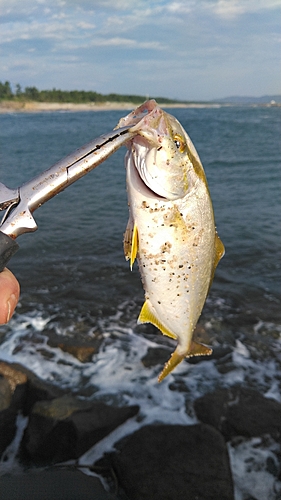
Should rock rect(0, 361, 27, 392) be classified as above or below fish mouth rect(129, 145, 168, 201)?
below

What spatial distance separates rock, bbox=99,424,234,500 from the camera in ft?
13.1

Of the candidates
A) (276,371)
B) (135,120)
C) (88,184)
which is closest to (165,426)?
(276,371)

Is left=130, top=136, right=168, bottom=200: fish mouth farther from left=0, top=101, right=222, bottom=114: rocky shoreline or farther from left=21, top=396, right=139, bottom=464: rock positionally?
left=0, top=101, right=222, bottom=114: rocky shoreline

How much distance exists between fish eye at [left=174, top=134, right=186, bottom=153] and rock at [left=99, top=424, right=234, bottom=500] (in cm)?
324

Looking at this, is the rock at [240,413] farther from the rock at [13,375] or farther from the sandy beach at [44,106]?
the sandy beach at [44,106]

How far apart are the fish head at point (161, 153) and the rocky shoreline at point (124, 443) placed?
298 centimetres

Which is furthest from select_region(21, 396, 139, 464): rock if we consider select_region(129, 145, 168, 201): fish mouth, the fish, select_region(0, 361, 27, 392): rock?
select_region(129, 145, 168, 201): fish mouth

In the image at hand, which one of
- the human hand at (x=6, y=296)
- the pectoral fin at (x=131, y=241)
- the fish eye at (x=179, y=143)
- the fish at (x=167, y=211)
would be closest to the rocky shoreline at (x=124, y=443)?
the fish at (x=167, y=211)

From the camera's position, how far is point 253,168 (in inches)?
878

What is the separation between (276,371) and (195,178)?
4.45 m

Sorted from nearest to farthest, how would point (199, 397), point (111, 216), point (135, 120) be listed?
point (135, 120)
point (199, 397)
point (111, 216)

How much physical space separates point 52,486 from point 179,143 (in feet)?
12.0

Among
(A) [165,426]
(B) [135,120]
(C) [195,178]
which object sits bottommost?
(A) [165,426]

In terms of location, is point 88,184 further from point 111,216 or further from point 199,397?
point 199,397
